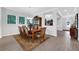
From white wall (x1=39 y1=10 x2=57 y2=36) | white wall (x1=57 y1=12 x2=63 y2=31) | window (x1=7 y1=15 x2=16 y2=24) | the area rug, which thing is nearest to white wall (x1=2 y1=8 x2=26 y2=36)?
window (x1=7 y1=15 x2=16 y2=24)

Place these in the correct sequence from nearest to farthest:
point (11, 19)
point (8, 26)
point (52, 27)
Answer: point (11, 19) < point (8, 26) < point (52, 27)

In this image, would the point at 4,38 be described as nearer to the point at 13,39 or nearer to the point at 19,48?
the point at 13,39

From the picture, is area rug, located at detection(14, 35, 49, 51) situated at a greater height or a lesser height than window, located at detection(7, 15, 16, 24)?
lesser

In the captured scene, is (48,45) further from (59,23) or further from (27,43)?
(59,23)

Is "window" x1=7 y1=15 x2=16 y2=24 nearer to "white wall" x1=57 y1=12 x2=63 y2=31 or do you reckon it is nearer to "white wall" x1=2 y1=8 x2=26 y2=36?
"white wall" x1=2 y1=8 x2=26 y2=36

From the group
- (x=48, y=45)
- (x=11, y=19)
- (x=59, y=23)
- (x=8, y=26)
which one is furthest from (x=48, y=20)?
(x=8, y=26)

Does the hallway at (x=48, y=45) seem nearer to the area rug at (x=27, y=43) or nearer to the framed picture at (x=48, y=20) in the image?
the area rug at (x=27, y=43)

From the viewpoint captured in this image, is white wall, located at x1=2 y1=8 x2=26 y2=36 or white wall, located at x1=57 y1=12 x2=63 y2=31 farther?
white wall, located at x1=57 y1=12 x2=63 y2=31

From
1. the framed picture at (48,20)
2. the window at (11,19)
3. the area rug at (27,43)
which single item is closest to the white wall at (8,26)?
the window at (11,19)
